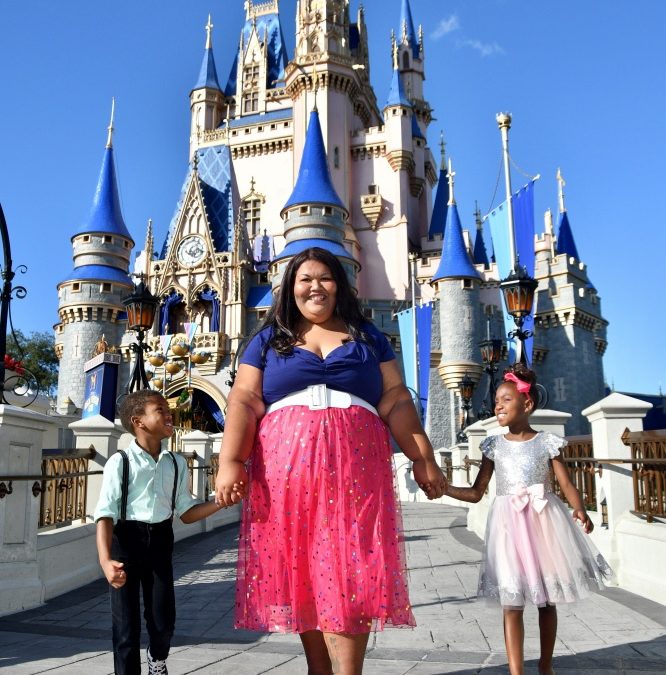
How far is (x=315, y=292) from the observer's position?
9.14 feet

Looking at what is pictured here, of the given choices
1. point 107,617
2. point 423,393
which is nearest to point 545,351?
point 423,393

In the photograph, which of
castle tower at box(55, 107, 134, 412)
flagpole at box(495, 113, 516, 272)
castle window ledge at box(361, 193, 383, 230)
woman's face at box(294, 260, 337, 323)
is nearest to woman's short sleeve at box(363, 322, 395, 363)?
woman's face at box(294, 260, 337, 323)

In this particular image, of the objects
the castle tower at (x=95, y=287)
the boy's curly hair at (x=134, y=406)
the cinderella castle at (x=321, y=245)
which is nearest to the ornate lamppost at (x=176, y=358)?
the cinderella castle at (x=321, y=245)

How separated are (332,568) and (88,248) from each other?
109 feet

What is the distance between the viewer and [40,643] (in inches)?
160

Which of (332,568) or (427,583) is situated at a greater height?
(332,568)

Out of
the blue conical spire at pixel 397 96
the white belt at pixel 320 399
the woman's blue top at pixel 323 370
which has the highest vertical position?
the blue conical spire at pixel 397 96

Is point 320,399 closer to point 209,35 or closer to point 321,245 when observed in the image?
point 321,245

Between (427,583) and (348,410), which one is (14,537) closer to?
(427,583)

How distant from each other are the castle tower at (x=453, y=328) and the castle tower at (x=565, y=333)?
322 cm

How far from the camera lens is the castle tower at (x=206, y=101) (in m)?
40.2

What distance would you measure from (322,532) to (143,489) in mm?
1072

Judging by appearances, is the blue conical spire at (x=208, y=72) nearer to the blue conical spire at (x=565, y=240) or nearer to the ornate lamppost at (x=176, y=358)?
the ornate lamppost at (x=176, y=358)

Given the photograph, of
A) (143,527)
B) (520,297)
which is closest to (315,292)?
(143,527)
